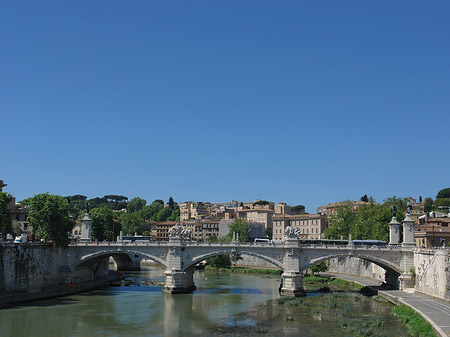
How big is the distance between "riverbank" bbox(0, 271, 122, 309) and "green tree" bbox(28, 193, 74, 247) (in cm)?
485

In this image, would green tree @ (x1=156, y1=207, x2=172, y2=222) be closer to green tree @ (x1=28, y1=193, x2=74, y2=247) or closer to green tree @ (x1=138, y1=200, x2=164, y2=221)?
→ green tree @ (x1=138, y1=200, x2=164, y2=221)

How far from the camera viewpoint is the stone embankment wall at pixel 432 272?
3981 centimetres

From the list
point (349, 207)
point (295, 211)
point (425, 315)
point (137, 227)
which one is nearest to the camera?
point (425, 315)

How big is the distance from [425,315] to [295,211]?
13362 centimetres

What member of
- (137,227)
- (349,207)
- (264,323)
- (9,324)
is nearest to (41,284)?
(9,324)

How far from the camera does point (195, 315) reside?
42.2 metres

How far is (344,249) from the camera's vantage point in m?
53.1

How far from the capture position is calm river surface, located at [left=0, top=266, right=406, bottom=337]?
1409 inches

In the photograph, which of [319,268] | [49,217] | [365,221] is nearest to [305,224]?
[365,221]

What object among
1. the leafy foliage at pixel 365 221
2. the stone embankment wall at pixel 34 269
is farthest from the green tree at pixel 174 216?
the stone embankment wall at pixel 34 269

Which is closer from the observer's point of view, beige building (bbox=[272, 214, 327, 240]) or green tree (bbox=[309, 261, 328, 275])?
green tree (bbox=[309, 261, 328, 275])

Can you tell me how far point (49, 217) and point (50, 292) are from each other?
7843 millimetres

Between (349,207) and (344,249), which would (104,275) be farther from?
(349,207)

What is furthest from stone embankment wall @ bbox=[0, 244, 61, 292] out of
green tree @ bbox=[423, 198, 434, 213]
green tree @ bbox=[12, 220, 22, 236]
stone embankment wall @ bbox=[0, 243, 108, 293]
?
green tree @ bbox=[423, 198, 434, 213]
